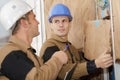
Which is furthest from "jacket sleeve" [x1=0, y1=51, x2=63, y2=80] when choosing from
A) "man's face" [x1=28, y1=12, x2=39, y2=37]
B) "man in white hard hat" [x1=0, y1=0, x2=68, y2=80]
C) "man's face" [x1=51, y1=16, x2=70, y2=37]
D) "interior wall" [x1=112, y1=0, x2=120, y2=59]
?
"man's face" [x1=51, y1=16, x2=70, y2=37]

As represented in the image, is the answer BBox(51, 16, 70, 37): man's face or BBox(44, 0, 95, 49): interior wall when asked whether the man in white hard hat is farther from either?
BBox(44, 0, 95, 49): interior wall

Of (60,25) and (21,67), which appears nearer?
(21,67)

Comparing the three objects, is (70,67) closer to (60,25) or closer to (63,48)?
(63,48)

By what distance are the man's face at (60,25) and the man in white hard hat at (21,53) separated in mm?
388

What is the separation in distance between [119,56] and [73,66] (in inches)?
15.1

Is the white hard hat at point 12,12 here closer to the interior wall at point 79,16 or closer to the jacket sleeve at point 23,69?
the jacket sleeve at point 23,69

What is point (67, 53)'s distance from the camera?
1845mm

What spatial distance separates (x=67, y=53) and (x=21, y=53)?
22.4 inches

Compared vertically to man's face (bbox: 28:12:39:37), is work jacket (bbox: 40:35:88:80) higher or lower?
lower

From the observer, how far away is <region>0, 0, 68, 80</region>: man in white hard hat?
4.20ft

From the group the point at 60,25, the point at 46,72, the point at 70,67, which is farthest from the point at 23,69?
the point at 60,25

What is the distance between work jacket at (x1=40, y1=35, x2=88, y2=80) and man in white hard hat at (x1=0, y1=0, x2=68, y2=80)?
0.29 meters

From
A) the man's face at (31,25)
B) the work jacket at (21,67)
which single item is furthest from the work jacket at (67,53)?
the work jacket at (21,67)

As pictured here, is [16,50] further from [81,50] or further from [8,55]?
[81,50]
